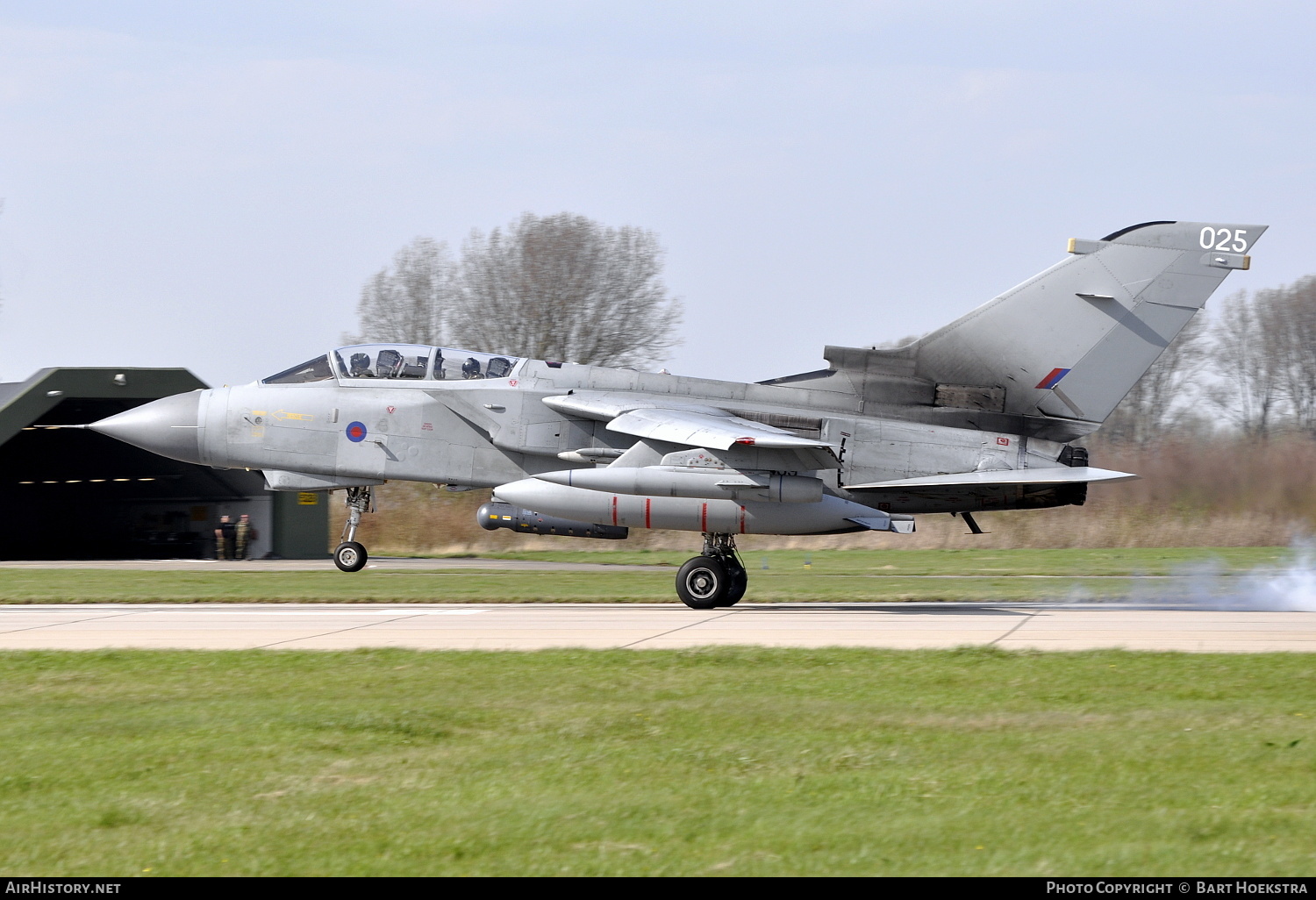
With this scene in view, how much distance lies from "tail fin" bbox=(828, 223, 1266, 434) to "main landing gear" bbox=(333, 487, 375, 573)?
9500 millimetres

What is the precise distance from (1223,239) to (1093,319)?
1.91m

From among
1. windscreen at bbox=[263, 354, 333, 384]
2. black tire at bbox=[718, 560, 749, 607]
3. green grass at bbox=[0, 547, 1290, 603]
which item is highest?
windscreen at bbox=[263, 354, 333, 384]

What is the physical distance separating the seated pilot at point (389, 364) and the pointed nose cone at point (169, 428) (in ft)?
9.90

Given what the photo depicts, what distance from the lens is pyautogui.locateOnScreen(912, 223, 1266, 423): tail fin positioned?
1641 cm

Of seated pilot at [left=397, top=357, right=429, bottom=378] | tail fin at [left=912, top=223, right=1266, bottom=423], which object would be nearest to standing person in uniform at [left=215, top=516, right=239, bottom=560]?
seated pilot at [left=397, top=357, right=429, bottom=378]

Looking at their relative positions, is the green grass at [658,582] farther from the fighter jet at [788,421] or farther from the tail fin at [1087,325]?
the tail fin at [1087,325]

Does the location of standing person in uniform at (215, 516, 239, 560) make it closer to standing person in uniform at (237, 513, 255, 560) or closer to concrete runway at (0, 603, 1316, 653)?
standing person in uniform at (237, 513, 255, 560)

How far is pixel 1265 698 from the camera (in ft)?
Answer: 30.3

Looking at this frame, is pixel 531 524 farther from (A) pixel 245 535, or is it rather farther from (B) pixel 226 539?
(B) pixel 226 539

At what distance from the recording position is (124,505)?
3944 cm

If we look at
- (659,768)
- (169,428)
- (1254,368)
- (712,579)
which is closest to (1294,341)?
(1254,368)

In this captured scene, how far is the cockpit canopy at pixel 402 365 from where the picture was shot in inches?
725
